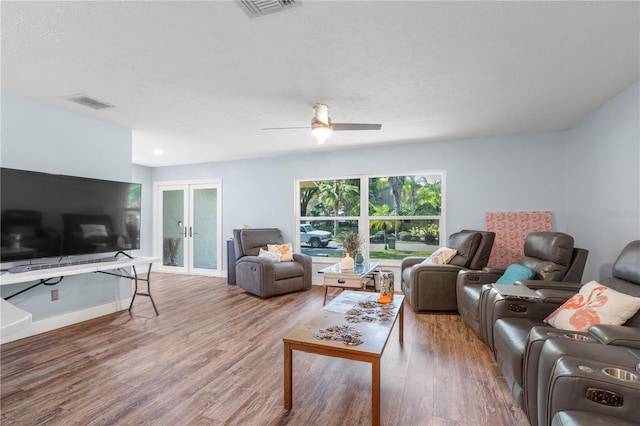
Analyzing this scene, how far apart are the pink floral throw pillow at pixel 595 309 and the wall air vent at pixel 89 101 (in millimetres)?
4458

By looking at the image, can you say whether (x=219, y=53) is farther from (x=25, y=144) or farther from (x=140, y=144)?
(x=140, y=144)

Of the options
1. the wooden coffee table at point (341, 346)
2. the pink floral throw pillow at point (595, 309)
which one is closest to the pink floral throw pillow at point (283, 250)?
the wooden coffee table at point (341, 346)

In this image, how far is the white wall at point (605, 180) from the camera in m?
2.76

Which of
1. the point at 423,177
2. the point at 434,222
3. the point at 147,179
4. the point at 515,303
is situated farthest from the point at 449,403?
the point at 147,179

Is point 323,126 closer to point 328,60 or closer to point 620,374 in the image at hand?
point 328,60

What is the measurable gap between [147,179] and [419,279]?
6.25 meters

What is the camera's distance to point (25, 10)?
1763 millimetres

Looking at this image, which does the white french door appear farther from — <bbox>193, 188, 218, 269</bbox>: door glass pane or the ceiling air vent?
the ceiling air vent

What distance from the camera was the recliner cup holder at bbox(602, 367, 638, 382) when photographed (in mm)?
1210

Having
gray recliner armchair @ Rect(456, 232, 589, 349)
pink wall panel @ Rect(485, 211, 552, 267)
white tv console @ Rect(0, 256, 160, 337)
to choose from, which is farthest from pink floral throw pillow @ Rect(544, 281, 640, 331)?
white tv console @ Rect(0, 256, 160, 337)

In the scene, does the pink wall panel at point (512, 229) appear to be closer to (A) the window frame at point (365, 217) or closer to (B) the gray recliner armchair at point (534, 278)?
(A) the window frame at point (365, 217)

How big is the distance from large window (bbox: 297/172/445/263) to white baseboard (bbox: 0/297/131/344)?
3034mm

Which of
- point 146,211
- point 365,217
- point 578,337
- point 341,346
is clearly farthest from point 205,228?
point 578,337

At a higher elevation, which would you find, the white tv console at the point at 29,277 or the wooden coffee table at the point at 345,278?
the white tv console at the point at 29,277
